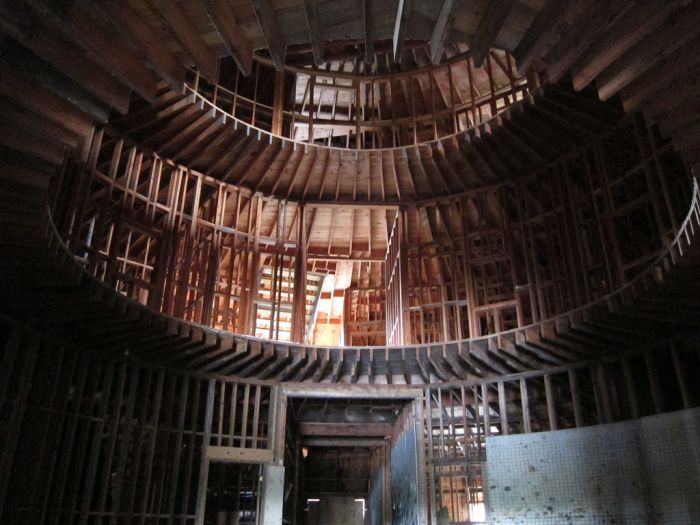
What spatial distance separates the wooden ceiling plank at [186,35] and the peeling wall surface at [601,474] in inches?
432

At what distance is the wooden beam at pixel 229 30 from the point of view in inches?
210

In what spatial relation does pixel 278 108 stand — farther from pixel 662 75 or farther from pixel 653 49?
pixel 653 49

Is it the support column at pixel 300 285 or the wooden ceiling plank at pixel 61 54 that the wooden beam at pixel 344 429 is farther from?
the wooden ceiling plank at pixel 61 54

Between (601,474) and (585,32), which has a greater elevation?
(585,32)

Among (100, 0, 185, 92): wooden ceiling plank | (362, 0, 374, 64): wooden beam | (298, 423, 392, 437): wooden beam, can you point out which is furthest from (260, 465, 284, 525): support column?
(362, 0, 374, 64): wooden beam

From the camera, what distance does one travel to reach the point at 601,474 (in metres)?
13.6

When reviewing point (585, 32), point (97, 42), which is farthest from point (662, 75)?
point (97, 42)

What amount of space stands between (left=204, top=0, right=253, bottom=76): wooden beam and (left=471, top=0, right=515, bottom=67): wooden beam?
7.44 ft

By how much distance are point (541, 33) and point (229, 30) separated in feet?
9.79

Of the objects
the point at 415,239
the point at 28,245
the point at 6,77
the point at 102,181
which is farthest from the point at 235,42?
the point at 415,239

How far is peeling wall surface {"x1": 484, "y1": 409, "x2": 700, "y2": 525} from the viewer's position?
1189 centimetres

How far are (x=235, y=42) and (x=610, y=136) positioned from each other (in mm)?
11984

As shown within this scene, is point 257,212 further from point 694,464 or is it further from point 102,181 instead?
point 694,464

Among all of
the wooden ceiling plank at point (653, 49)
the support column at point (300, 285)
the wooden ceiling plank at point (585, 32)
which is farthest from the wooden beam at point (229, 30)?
the support column at point (300, 285)
